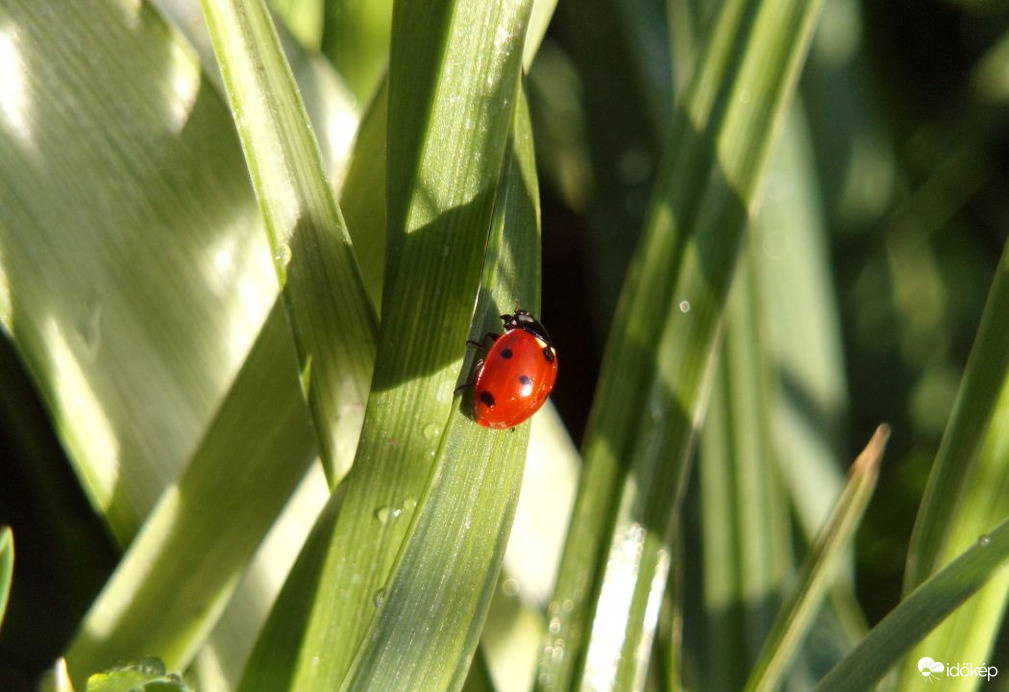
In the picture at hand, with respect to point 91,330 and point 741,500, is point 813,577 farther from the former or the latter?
point 91,330

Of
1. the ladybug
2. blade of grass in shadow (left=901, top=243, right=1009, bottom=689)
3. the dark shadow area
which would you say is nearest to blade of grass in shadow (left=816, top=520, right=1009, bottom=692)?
blade of grass in shadow (left=901, top=243, right=1009, bottom=689)

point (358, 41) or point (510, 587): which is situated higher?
point (358, 41)

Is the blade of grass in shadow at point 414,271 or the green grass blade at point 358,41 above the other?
the green grass blade at point 358,41

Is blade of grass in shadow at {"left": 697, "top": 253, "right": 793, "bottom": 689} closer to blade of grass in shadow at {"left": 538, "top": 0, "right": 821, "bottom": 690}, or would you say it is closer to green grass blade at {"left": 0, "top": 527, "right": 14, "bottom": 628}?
blade of grass in shadow at {"left": 538, "top": 0, "right": 821, "bottom": 690}

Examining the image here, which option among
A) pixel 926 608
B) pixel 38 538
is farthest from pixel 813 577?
pixel 38 538

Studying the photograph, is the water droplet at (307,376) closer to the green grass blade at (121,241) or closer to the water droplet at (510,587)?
the green grass blade at (121,241)

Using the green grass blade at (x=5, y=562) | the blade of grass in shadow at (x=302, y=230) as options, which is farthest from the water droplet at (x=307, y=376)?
the green grass blade at (x=5, y=562)
